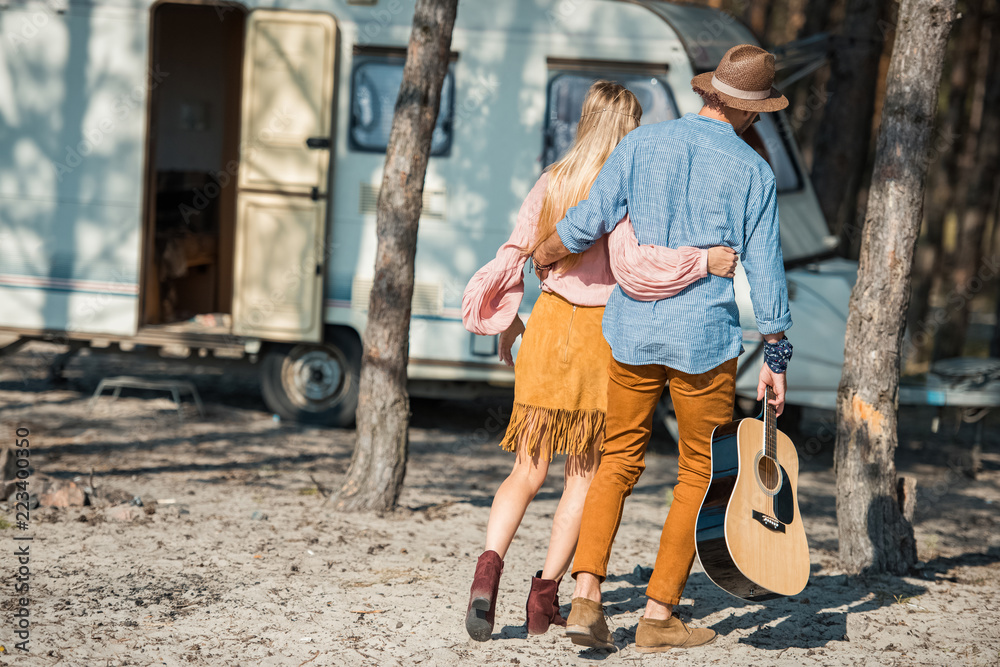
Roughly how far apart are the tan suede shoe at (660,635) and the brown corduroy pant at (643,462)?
101mm

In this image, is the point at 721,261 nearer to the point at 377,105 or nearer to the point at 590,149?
the point at 590,149

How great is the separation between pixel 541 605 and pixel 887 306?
209cm

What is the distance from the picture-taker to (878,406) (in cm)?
435

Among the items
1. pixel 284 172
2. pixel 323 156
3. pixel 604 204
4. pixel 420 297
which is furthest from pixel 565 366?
pixel 284 172

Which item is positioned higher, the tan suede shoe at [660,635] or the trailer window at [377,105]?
the trailer window at [377,105]

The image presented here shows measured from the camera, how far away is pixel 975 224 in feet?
38.5

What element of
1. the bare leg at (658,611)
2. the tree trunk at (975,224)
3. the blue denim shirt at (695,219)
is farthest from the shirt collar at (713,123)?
the tree trunk at (975,224)

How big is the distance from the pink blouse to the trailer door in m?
3.48

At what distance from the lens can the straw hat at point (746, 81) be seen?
3.16 metres

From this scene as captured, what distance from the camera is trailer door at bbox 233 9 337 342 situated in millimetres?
6707

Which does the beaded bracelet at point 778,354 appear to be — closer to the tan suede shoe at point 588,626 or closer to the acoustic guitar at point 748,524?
the acoustic guitar at point 748,524

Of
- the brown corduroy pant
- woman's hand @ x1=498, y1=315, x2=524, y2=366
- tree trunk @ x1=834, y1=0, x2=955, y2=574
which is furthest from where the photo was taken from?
tree trunk @ x1=834, y1=0, x2=955, y2=574

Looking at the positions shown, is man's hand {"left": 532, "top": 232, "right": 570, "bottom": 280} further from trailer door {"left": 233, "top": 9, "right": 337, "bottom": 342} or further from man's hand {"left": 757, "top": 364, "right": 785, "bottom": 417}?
trailer door {"left": 233, "top": 9, "right": 337, "bottom": 342}

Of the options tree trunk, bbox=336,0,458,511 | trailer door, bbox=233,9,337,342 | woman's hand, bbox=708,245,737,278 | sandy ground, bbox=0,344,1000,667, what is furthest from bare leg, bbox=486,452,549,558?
trailer door, bbox=233,9,337,342
